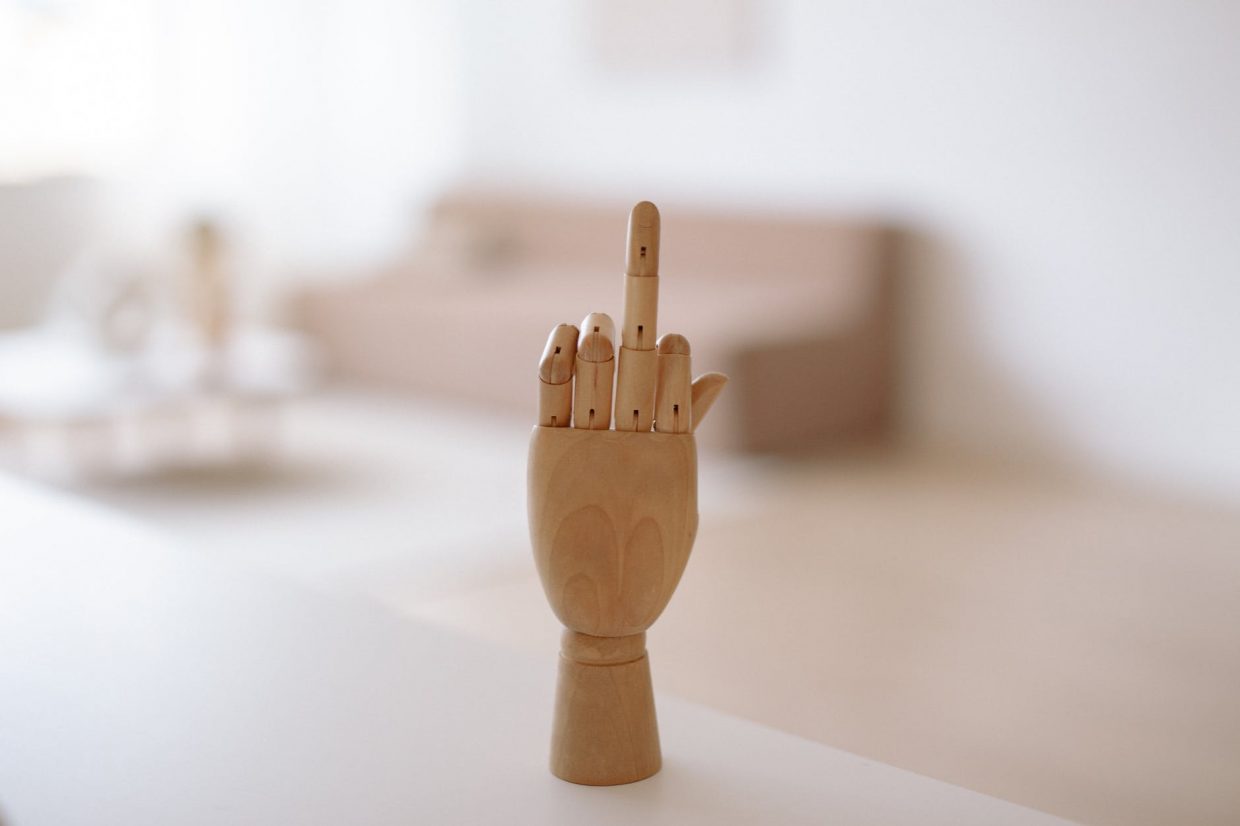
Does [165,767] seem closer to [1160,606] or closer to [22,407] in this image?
[1160,606]

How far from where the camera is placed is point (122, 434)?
508 cm

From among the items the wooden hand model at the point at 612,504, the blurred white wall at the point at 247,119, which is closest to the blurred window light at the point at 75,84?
the blurred white wall at the point at 247,119

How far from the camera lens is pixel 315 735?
0.91m

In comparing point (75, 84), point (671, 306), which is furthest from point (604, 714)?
point (75, 84)

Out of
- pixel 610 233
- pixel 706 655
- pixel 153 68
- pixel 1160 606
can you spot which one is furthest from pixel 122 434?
pixel 1160 606

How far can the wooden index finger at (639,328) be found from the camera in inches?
32.8

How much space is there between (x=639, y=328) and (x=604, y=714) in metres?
0.24

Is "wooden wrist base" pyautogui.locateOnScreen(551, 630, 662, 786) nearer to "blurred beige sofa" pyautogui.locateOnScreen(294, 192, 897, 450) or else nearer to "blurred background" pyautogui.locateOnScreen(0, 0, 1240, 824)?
"blurred background" pyautogui.locateOnScreen(0, 0, 1240, 824)

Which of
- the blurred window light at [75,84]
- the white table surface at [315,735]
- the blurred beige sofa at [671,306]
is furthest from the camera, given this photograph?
the blurred window light at [75,84]

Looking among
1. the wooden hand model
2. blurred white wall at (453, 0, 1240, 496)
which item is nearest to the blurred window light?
blurred white wall at (453, 0, 1240, 496)

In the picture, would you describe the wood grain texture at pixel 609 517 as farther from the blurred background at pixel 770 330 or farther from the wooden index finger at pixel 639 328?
the blurred background at pixel 770 330

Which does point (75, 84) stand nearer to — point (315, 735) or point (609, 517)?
point (315, 735)

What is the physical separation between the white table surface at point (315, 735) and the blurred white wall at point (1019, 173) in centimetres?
368

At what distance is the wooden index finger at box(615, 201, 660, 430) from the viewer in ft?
2.73
